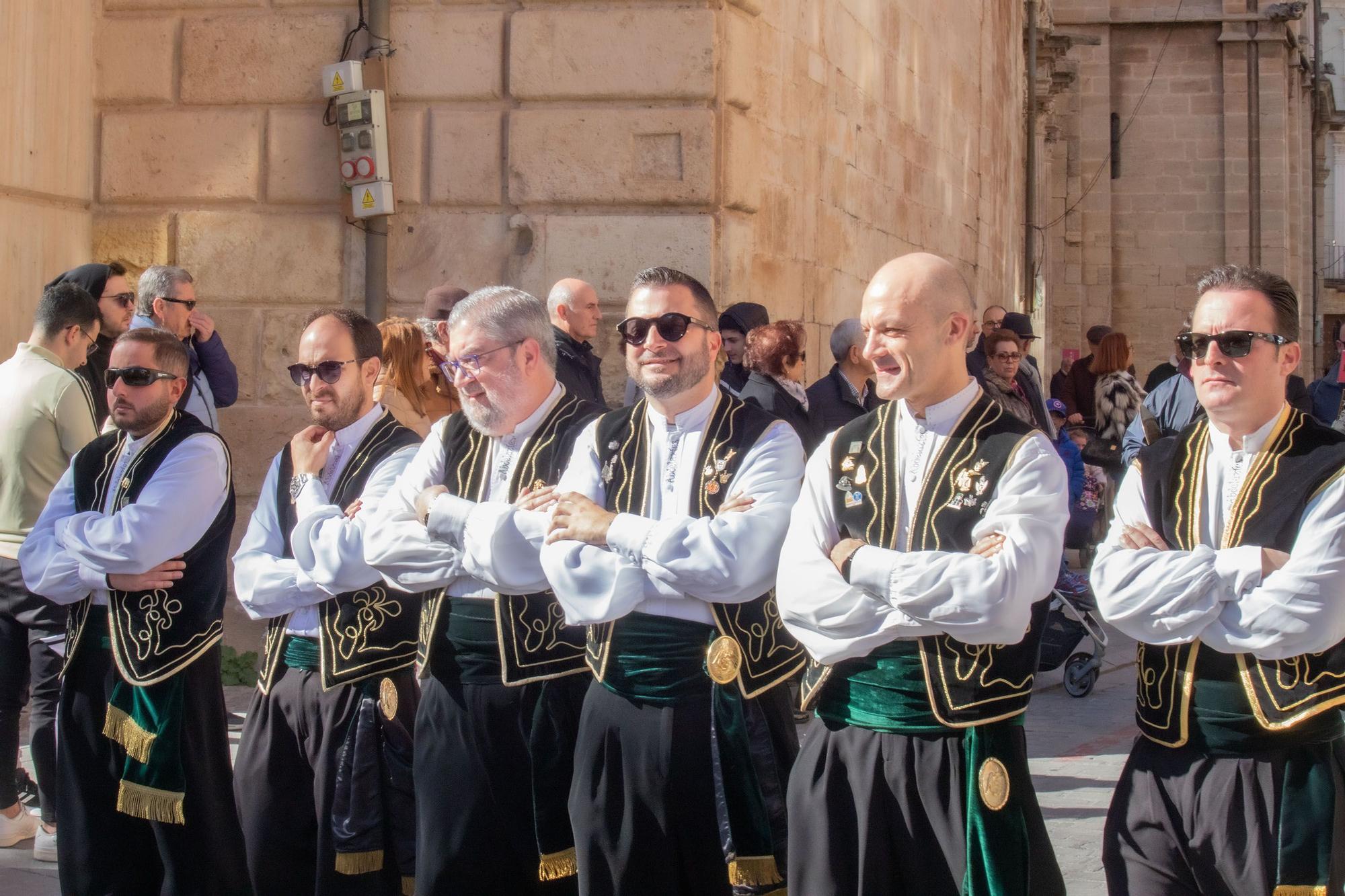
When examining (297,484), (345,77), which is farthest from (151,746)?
(345,77)

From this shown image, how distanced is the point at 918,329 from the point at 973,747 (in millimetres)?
875

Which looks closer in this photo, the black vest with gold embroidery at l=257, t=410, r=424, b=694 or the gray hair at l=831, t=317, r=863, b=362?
the black vest with gold embroidery at l=257, t=410, r=424, b=694

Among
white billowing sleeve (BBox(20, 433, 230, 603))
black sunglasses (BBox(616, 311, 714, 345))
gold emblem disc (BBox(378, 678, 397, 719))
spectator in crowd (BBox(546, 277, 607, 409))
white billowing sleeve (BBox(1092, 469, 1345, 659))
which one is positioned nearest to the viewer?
white billowing sleeve (BBox(1092, 469, 1345, 659))

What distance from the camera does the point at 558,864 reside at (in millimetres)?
3938

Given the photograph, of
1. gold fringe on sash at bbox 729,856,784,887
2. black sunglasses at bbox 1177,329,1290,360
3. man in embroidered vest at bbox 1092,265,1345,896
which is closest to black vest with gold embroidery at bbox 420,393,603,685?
gold fringe on sash at bbox 729,856,784,887

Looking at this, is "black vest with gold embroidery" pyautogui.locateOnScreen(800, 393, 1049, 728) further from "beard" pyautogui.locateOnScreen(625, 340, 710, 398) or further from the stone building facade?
the stone building facade

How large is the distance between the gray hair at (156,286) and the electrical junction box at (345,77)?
4.45ft

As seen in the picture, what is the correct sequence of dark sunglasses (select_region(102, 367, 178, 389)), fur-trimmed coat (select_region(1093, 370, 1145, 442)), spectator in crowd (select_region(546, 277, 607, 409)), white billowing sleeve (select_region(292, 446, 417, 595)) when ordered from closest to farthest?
white billowing sleeve (select_region(292, 446, 417, 595)) → dark sunglasses (select_region(102, 367, 178, 389)) → spectator in crowd (select_region(546, 277, 607, 409)) → fur-trimmed coat (select_region(1093, 370, 1145, 442))

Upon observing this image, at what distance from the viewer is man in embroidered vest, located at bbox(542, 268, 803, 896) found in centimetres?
360

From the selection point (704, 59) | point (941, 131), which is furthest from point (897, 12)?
point (704, 59)

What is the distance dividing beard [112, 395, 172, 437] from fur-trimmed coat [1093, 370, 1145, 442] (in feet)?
20.3

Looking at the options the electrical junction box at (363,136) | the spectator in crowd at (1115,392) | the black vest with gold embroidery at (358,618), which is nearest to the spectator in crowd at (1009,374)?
the spectator in crowd at (1115,392)

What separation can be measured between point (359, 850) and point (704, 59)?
459 cm

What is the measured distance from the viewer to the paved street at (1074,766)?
5152 millimetres
